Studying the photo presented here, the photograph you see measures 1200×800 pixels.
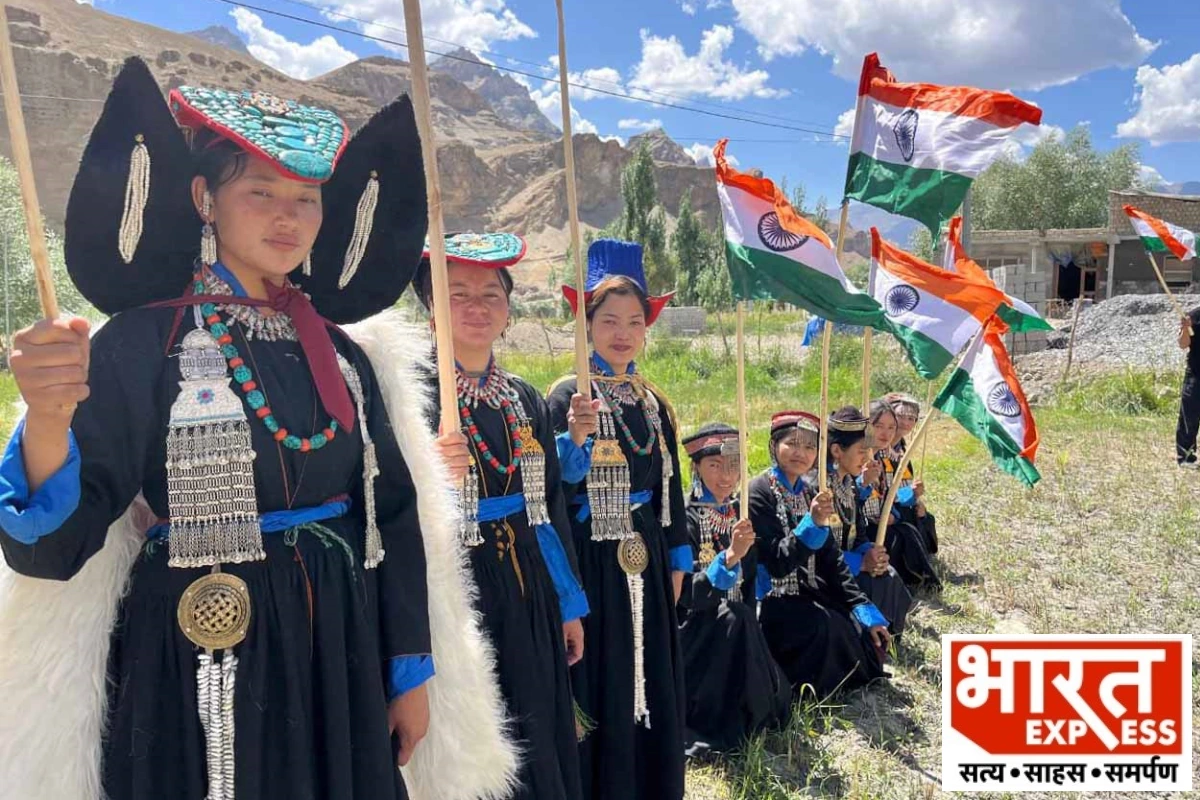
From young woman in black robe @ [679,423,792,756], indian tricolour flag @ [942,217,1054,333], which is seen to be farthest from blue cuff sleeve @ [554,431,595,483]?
indian tricolour flag @ [942,217,1054,333]

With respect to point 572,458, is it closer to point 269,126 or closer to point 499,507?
point 499,507

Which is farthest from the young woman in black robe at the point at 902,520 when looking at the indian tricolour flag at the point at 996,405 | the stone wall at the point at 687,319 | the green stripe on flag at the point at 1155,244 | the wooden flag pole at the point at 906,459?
the stone wall at the point at 687,319

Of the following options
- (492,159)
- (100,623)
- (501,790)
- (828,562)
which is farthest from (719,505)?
(492,159)

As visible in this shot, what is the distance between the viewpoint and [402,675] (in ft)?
5.82

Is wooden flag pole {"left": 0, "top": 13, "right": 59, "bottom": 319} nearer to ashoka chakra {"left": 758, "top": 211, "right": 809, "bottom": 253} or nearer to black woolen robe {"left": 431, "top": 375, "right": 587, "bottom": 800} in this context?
black woolen robe {"left": 431, "top": 375, "right": 587, "bottom": 800}

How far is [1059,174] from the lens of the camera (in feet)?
146

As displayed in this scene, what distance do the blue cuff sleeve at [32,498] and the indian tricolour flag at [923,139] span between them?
351 cm

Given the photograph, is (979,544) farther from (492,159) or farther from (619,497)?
(492,159)

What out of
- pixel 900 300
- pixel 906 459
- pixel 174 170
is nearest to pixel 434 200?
pixel 174 170

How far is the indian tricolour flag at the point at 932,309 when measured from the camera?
12.1ft

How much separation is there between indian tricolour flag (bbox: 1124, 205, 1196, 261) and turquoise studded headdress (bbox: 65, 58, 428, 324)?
8.31m

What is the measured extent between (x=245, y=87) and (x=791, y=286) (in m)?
77.1

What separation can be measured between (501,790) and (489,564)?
60cm

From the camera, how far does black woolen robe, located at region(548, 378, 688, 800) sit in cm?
289
